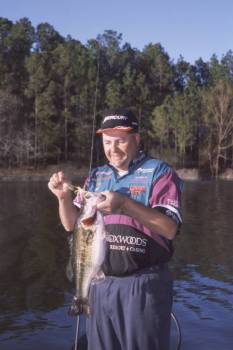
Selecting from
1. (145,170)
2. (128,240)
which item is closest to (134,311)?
(128,240)

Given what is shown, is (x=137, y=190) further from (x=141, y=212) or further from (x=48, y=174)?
(x=48, y=174)

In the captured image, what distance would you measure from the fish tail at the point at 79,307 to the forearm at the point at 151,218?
2.65 ft

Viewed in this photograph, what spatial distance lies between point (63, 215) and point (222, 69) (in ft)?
280

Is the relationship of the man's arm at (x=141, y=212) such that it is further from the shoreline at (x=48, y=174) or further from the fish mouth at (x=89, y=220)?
the shoreline at (x=48, y=174)

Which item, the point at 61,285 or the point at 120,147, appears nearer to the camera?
the point at 120,147

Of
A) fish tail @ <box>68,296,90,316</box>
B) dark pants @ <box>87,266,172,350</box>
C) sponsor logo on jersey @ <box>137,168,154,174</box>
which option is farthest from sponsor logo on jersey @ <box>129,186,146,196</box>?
fish tail @ <box>68,296,90,316</box>

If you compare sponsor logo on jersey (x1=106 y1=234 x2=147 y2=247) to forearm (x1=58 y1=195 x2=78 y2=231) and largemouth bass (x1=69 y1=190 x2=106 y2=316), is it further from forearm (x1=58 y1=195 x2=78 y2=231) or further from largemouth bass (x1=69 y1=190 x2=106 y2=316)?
forearm (x1=58 y1=195 x2=78 y2=231)

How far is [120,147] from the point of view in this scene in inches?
167

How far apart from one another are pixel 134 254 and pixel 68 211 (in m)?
0.66

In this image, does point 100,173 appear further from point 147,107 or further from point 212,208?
Answer: point 147,107

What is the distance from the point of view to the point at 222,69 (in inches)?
3386

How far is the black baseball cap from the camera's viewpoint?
4.23 meters

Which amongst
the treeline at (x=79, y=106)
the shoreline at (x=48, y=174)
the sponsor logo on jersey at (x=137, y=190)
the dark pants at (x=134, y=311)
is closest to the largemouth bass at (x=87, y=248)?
the dark pants at (x=134, y=311)

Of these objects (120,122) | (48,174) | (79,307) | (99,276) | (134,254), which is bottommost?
(48,174)
